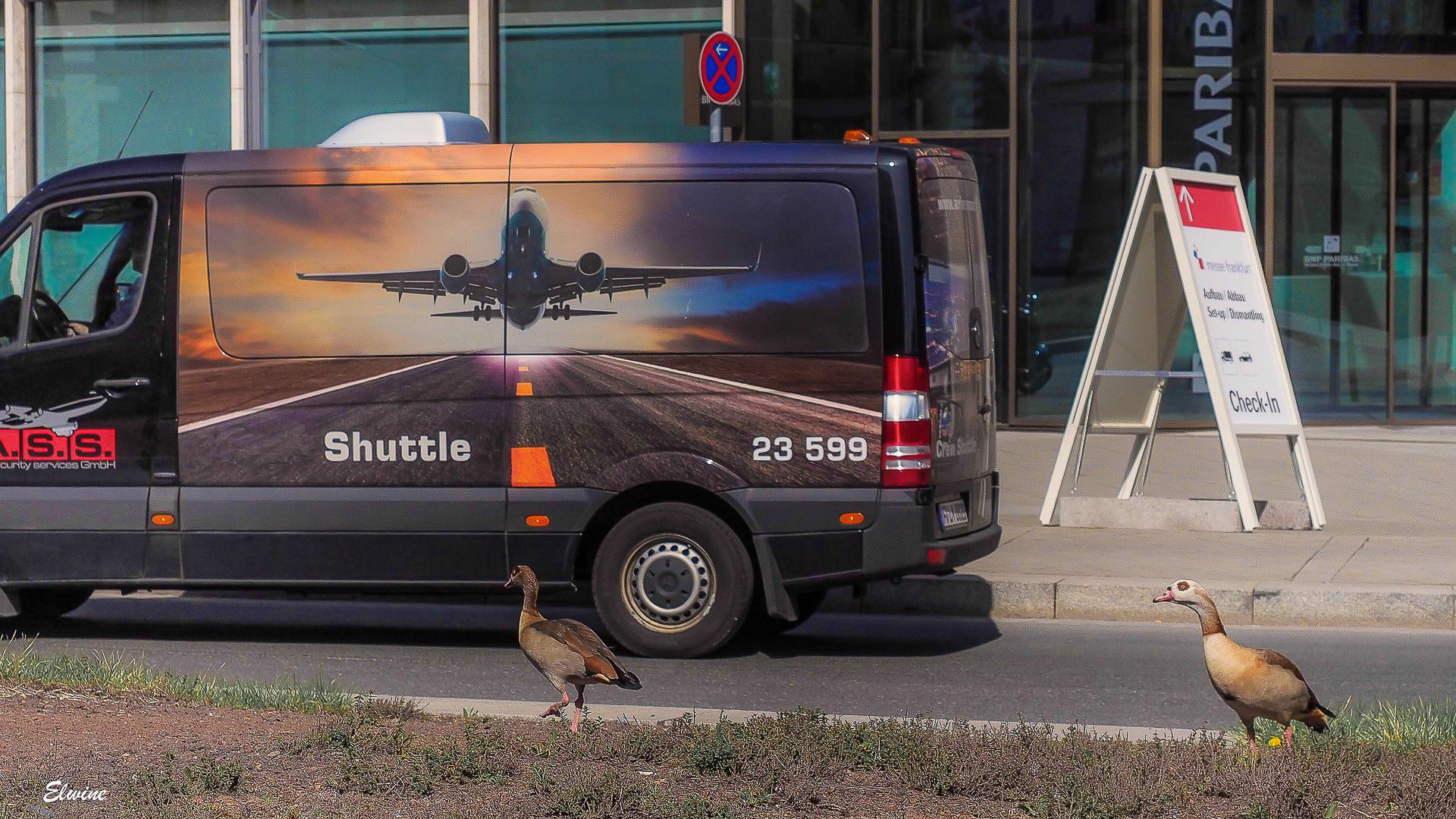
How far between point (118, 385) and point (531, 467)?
1939mm

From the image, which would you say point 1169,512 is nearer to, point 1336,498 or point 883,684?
point 1336,498

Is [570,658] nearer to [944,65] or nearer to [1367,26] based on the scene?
[944,65]

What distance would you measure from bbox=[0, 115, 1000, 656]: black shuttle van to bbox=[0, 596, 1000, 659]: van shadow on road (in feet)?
1.75

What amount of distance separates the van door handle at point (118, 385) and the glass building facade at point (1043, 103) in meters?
10.0

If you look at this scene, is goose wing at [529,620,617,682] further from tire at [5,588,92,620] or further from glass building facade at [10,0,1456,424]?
glass building facade at [10,0,1456,424]

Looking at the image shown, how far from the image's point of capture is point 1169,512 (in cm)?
1127

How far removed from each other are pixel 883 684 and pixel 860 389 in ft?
4.09

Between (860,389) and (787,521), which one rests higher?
(860,389)

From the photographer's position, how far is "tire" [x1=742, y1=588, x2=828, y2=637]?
8742 millimetres

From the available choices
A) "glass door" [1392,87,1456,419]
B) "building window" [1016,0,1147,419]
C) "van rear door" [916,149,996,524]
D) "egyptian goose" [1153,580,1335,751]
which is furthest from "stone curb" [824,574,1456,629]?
"glass door" [1392,87,1456,419]

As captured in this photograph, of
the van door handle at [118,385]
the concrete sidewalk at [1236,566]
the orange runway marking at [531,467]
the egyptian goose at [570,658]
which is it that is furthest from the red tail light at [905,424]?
the van door handle at [118,385]

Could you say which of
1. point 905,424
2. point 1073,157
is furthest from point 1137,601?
point 1073,157

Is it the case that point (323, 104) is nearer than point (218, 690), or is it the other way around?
point (218, 690)

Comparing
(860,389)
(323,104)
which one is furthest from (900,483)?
(323,104)
